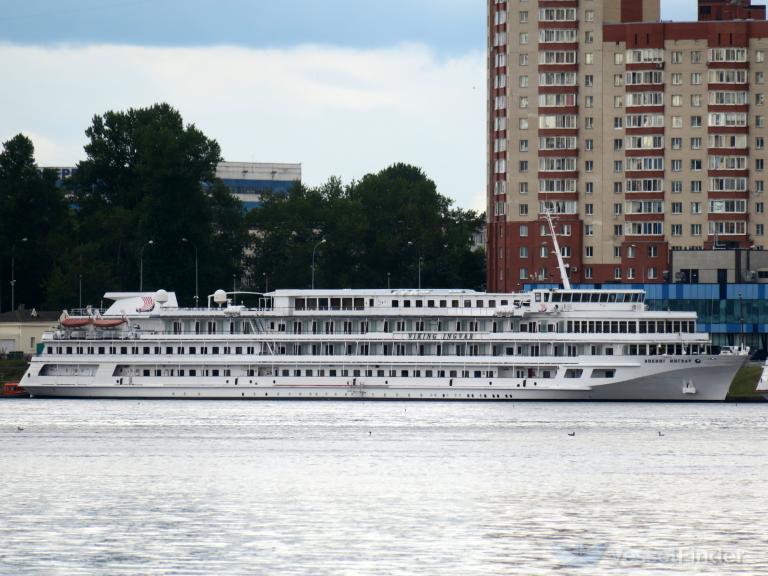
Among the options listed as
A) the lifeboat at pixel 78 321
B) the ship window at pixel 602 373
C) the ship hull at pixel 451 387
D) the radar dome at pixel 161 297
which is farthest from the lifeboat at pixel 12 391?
the ship window at pixel 602 373

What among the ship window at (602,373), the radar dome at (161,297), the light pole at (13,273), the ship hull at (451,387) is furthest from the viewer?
the light pole at (13,273)

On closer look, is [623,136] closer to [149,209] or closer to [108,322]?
[149,209]

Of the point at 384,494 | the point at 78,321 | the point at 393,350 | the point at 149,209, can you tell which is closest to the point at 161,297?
the point at 78,321

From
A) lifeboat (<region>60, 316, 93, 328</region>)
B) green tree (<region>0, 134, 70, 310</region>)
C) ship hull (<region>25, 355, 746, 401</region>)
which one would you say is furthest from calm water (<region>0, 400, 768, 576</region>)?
green tree (<region>0, 134, 70, 310</region>)

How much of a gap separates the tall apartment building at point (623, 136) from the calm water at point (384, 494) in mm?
74262

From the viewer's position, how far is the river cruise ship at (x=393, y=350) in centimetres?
12344

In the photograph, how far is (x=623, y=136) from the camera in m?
189

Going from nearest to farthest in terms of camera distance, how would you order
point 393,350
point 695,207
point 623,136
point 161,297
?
1. point 393,350
2. point 161,297
3. point 695,207
4. point 623,136

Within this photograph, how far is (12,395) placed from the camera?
140 m

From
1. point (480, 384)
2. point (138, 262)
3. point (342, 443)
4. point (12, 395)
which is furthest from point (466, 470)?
point (138, 262)

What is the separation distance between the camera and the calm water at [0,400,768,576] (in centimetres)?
5069

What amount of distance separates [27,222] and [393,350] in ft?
245

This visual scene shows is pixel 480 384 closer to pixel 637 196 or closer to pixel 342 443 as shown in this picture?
pixel 342 443

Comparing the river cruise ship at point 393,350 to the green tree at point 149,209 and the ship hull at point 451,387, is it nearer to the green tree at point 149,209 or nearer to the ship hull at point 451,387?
the ship hull at point 451,387
